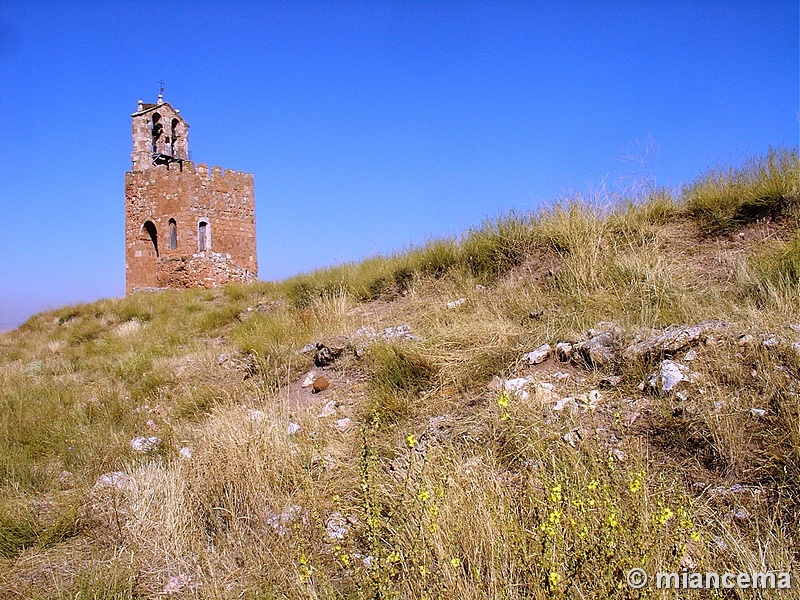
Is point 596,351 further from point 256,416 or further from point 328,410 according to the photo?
point 256,416

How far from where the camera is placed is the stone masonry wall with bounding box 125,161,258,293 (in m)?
18.5

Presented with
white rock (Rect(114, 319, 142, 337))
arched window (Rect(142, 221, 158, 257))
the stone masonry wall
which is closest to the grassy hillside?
white rock (Rect(114, 319, 142, 337))

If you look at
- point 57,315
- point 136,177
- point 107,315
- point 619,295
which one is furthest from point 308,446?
point 136,177

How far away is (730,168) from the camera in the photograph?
612 cm

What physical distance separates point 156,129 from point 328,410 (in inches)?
872

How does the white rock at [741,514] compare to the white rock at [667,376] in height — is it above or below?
below

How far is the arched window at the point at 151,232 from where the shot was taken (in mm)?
19641

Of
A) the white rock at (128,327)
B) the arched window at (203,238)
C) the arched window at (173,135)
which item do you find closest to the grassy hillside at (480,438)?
the white rock at (128,327)

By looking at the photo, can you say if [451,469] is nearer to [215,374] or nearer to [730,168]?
[215,374]

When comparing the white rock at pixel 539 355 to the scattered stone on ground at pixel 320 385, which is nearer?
the white rock at pixel 539 355

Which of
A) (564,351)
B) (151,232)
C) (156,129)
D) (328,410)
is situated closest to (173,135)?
(156,129)

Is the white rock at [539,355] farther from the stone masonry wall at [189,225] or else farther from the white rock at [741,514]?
the stone masonry wall at [189,225]

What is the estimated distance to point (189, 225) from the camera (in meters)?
18.4

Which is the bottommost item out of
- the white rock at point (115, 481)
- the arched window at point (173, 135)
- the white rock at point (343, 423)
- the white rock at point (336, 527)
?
the white rock at point (336, 527)
